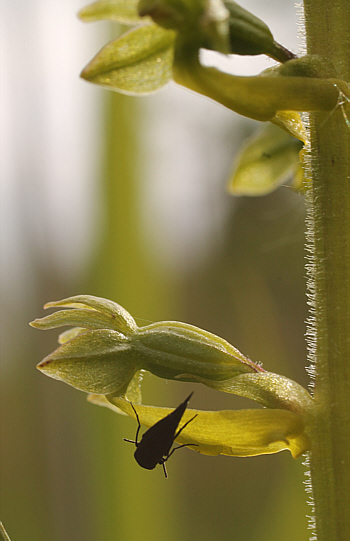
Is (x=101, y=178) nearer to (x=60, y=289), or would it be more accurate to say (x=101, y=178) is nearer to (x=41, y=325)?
(x=60, y=289)

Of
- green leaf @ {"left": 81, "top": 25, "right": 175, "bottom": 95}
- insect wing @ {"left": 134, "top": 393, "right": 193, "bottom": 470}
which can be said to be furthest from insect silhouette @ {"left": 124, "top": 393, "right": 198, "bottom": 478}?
green leaf @ {"left": 81, "top": 25, "right": 175, "bottom": 95}

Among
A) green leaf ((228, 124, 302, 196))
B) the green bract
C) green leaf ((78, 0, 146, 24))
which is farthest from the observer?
green leaf ((228, 124, 302, 196))

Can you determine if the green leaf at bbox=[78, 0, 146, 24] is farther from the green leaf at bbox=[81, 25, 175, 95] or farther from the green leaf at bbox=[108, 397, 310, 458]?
the green leaf at bbox=[108, 397, 310, 458]

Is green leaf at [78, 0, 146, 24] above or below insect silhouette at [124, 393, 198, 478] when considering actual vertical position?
above

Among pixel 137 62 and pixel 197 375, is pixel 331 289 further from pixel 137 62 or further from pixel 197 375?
pixel 137 62

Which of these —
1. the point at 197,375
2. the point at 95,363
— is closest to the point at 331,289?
the point at 197,375

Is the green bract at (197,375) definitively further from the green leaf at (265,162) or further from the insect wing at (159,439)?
the green leaf at (265,162)
